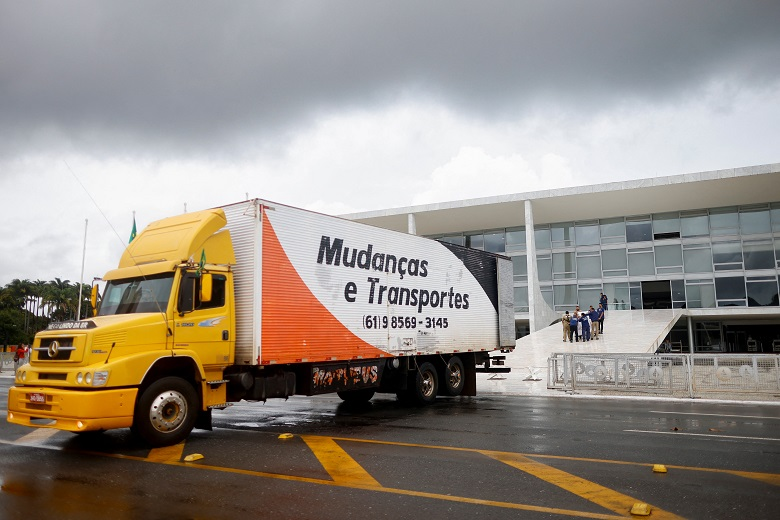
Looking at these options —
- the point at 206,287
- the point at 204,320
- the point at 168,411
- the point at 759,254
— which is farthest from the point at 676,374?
the point at 759,254

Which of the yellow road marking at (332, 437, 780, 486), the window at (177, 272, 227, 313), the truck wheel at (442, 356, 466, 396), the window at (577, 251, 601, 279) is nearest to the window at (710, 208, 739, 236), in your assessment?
the window at (577, 251, 601, 279)

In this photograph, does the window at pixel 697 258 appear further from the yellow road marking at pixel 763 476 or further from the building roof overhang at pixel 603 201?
the yellow road marking at pixel 763 476

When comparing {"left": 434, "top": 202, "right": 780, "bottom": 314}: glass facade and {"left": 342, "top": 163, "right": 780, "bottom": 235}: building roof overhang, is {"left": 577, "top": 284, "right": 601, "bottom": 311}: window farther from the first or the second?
{"left": 342, "top": 163, "right": 780, "bottom": 235}: building roof overhang

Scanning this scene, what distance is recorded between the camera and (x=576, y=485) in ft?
20.0

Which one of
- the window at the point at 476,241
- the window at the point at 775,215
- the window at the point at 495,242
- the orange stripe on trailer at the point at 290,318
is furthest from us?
the window at the point at 476,241

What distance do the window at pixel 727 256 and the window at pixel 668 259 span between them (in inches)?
82.8

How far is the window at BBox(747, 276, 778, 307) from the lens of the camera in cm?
3681

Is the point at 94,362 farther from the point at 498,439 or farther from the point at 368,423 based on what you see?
A: the point at 498,439

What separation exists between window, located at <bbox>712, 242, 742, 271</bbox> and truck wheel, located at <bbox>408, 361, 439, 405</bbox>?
1250 inches

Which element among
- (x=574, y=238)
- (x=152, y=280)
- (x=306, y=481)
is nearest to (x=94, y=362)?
(x=152, y=280)

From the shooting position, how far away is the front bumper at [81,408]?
7.55m

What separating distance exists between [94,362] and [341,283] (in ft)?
16.1

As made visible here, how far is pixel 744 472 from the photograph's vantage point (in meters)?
6.68

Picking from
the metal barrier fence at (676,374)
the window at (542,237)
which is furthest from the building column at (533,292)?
the metal barrier fence at (676,374)
